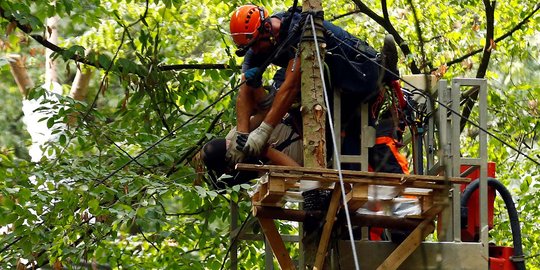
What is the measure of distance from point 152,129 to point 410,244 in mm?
5178

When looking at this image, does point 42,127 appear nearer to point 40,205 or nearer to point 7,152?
point 7,152

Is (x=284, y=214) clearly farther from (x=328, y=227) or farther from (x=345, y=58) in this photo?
(x=345, y=58)

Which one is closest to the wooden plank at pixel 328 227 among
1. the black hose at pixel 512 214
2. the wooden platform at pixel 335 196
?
the wooden platform at pixel 335 196

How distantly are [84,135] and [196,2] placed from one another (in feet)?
16.2

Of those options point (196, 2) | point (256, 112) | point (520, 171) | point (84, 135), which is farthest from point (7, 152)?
point (520, 171)

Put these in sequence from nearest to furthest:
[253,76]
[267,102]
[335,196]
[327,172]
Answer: [327,172], [335,196], [253,76], [267,102]

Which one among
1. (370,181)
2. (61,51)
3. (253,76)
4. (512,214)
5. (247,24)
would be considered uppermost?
(61,51)

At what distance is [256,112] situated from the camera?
24.9ft

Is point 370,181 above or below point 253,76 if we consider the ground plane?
below

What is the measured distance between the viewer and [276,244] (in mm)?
7062

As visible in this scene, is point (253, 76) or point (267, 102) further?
point (267, 102)

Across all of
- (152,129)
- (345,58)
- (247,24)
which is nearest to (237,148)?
(247,24)

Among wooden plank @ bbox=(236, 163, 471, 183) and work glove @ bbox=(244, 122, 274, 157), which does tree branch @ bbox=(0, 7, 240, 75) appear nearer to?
work glove @ bbox=(244, 122, 274, 157)

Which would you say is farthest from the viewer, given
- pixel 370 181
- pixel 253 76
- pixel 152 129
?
pixel 152 129
